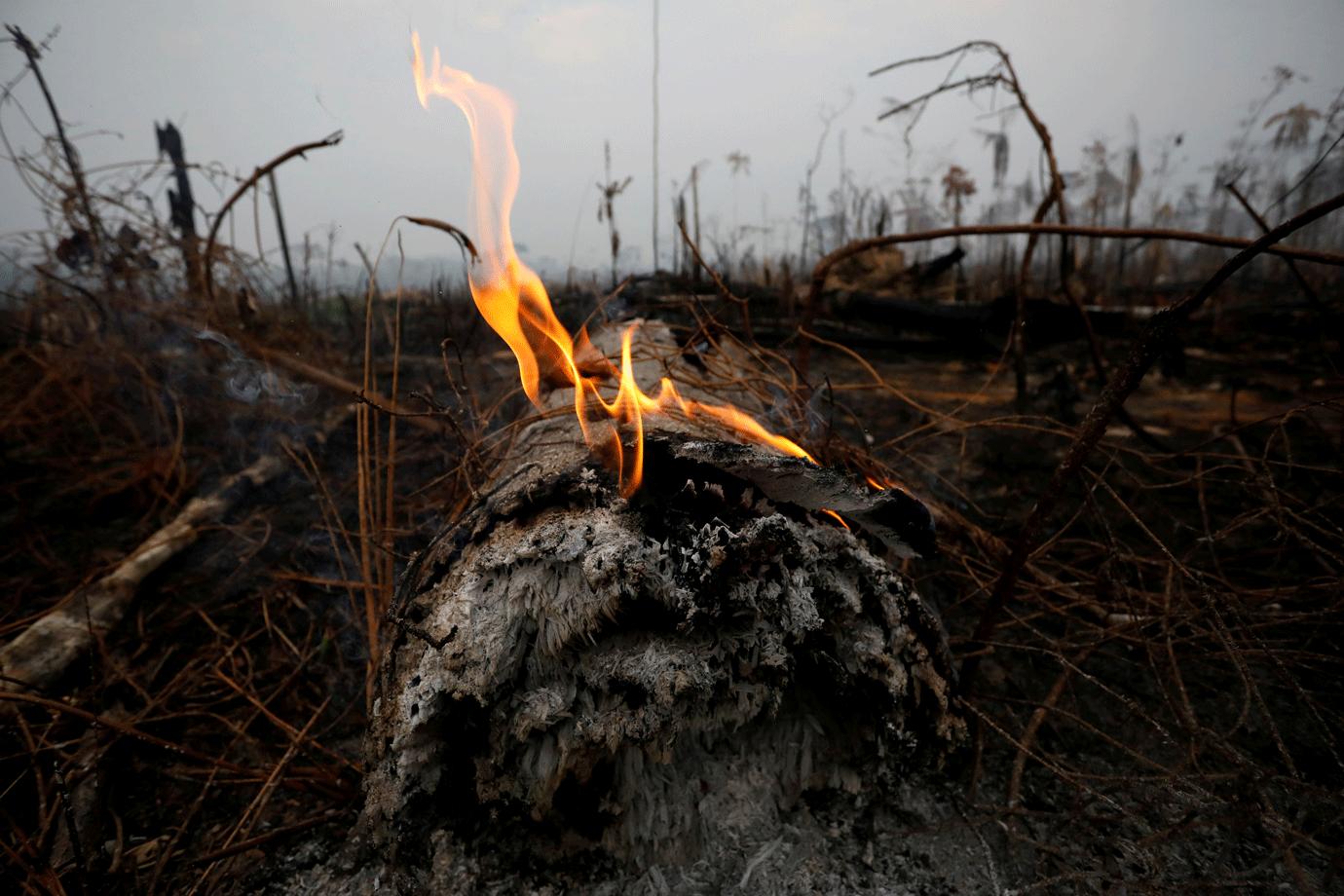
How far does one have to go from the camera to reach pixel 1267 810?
0.94 meters

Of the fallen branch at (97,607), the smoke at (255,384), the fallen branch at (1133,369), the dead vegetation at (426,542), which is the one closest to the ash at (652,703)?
the dead vegetation at (426,542)

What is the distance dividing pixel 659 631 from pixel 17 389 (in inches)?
186

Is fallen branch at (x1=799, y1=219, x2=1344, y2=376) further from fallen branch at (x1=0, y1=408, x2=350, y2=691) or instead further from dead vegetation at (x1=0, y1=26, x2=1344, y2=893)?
fallen branch at (x1=0, y1=408, x2=350, y2=691)

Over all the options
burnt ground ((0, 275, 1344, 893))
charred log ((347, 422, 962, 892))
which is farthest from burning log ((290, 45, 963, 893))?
burnt ground ((0, 275, 1344, 893))

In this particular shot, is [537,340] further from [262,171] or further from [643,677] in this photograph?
[262,171]

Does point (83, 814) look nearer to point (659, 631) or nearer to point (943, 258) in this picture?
point (659, 631)

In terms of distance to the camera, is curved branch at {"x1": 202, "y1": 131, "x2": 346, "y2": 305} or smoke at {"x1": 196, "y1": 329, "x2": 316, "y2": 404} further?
smoke at {"x1": 196, "y1": 329, "x2": 316, "y2": 404}

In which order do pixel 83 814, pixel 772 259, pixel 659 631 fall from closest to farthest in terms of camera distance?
pixel 659 631
pixel 83 814
pixel 772 259

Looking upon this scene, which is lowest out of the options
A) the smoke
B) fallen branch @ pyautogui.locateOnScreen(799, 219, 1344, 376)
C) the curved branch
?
the smoke

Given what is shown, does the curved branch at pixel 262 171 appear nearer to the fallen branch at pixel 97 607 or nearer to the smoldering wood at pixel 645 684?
the fallen branch at pixel 97 607

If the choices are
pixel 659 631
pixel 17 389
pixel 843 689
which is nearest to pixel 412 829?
pixel 659 631

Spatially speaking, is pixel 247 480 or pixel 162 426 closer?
pixel 247 480

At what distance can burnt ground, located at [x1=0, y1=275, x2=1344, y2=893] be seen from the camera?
40.0 inches

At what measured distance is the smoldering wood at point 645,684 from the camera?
865mm
